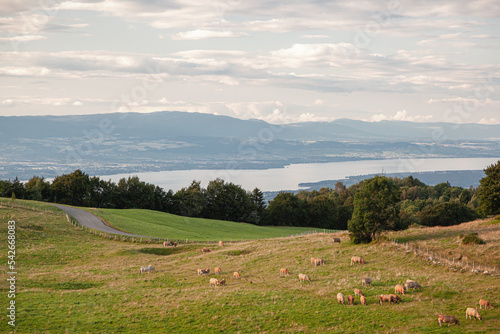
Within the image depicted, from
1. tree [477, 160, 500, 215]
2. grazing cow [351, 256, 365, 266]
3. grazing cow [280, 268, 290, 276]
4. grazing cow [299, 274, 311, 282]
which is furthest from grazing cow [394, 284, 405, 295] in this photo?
tree [477, 160, 500, 215]

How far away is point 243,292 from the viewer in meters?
31.6

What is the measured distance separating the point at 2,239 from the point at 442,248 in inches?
1944

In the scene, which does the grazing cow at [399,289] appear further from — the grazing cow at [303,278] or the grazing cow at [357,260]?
the grazing cow at [357,260]

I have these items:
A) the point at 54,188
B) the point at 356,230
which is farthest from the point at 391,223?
the point at 54,188

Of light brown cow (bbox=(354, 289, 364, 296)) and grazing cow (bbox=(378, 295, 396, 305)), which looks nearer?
grazing cow (bbox=(378, 295, 396, 305))

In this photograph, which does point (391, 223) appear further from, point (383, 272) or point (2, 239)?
point (2, 239)

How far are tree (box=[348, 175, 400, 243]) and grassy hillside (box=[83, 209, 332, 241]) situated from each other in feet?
82.3

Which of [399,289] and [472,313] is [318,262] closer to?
[399,289]

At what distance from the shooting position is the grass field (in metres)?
25.4

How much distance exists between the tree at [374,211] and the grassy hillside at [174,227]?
25.1 metres

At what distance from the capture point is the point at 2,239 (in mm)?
52688

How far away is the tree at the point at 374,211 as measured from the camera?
149 feet

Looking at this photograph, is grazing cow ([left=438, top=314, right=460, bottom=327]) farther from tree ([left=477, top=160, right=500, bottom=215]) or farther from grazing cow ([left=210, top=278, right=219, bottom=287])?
tree ([left=477, top=160, right=500, bottom=215])

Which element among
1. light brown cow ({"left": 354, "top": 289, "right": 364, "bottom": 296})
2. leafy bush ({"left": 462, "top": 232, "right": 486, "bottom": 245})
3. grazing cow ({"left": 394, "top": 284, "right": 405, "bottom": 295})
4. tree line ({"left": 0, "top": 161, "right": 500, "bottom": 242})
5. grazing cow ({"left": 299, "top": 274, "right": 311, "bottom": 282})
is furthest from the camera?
tree line ({"left": 0, "top": 161, "right": 500, "bottom": 242})
